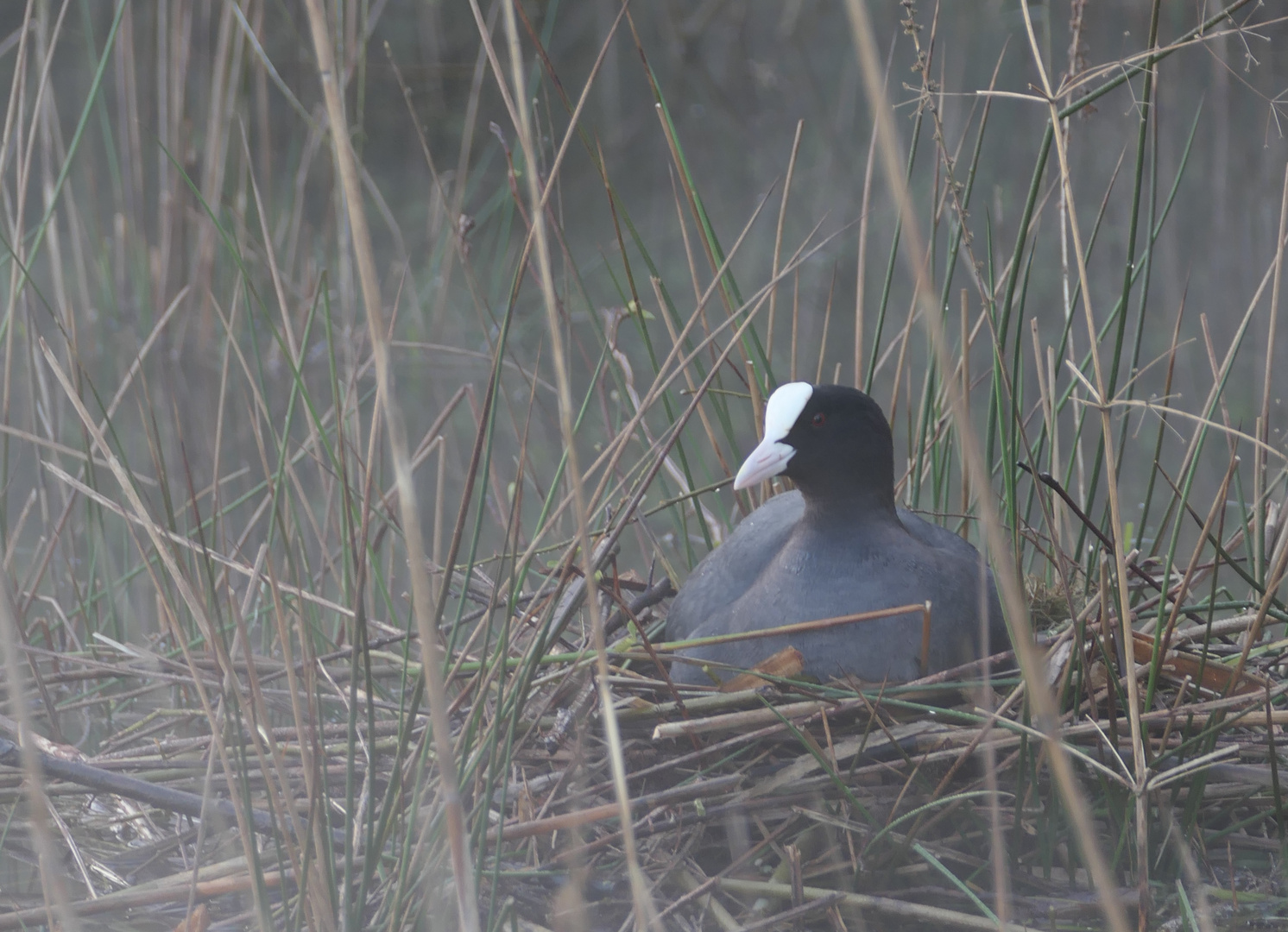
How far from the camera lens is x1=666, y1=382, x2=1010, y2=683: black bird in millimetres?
1402

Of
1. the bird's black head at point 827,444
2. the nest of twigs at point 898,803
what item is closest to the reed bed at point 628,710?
the nest of twigs at point 898,803

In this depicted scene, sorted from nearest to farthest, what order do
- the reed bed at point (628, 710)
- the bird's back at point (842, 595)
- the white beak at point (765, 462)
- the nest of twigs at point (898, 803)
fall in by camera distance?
the reed bed at point (628, 710) < the nest of twigs at point (898, 803) < the bird's back at point (842, 595) < the white beak at point (765, 462)

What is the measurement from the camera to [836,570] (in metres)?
1.52

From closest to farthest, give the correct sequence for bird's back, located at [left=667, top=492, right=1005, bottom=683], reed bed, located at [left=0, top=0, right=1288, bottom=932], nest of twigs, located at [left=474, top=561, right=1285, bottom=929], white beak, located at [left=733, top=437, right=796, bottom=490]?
reed bed, located at [left=0, top=0, right=1288, bottom=932] < nest of twigs, located at [left=474, top=561, right=1285, bottom=929] < bird's back, located at [left=667, top=492, right=1005, bottom=683] < white beak, located at [left=733, top=437, right=796, bottom=490]

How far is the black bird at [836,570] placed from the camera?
1.40 meters

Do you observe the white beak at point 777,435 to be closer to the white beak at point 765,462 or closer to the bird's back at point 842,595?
the white beak at point 765,462

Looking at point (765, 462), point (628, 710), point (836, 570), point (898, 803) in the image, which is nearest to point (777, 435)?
point (765, 462)

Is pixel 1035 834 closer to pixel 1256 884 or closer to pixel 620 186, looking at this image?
pixel 1256 884

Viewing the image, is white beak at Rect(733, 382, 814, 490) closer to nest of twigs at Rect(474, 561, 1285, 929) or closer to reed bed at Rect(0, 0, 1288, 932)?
reed bed at Rect(0, 0, 1288, 932)

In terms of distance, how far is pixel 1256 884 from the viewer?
3.85 ft

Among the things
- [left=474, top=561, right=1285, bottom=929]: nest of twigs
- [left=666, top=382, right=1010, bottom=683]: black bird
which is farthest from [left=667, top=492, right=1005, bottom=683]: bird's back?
[left=474, top=561, right=1285, bottom=929]: nest of twigs

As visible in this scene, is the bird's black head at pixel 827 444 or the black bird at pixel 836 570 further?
the bird's black head at pixel 827 444

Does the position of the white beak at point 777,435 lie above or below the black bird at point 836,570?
above

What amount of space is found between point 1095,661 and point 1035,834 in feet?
0.67
